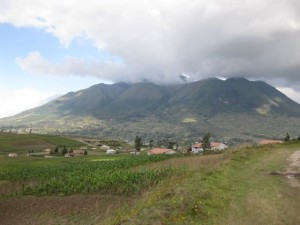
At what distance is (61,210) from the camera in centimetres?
2839

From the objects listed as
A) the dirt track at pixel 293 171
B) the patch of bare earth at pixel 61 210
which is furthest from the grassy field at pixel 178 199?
the dirt track at pixel 293 171

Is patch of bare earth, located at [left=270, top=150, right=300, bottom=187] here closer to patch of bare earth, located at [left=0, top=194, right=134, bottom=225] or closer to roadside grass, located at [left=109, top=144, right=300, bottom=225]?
roadside grass, located at [left=109, top=144, right=300, bottom=225]

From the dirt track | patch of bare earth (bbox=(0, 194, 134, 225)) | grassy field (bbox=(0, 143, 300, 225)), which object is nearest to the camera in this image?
grassy field (bbox=(0, 143, 300, 225))

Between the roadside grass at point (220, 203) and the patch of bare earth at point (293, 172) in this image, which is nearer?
A: the roadside grass at point (220, 203)

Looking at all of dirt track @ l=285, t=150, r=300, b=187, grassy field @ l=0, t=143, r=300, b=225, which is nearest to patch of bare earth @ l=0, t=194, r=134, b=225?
grassy field @ l=0, t=143, r=300, b=225

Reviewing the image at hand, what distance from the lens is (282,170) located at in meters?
29.6

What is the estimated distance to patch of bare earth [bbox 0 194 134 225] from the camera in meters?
25.6

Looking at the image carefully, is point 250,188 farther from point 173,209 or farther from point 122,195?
point 122,195

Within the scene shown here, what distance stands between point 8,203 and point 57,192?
597 centimetres

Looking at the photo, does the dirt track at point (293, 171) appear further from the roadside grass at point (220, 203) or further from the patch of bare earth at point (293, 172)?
the roadside grass at point (220, 203)

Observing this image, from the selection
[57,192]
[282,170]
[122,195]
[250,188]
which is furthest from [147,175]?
[250,188]

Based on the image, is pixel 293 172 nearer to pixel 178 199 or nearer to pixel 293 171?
pixel 293 171

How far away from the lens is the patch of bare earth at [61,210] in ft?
84.1

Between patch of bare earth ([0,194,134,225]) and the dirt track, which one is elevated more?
the dirt track
